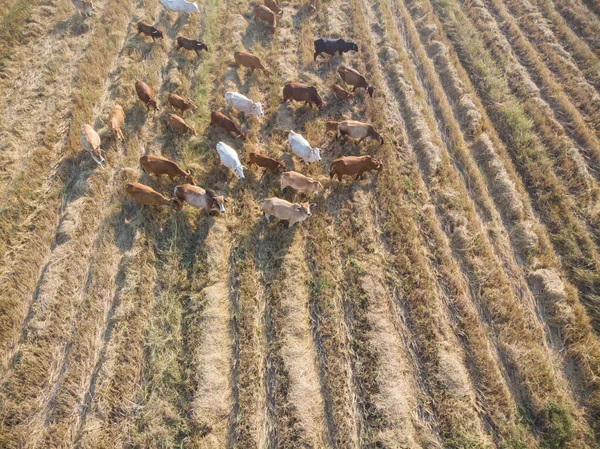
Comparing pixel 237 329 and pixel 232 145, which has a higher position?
pixel 232 145

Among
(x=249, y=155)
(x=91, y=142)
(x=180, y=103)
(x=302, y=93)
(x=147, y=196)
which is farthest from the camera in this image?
(x=302, y=93)

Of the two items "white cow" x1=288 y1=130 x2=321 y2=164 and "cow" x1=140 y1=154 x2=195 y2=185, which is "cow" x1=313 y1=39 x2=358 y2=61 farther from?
"cow" x1=140 y1=154 x2=195 y2=185

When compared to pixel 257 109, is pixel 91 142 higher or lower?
lower

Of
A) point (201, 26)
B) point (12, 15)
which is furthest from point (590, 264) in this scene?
point (12, 15)

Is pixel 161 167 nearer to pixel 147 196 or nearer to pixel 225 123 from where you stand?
pixel 147 196

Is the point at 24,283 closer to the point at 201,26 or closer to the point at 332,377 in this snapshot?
the point at 332,377

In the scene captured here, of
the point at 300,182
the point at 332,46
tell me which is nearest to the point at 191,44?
the point at 332,46
